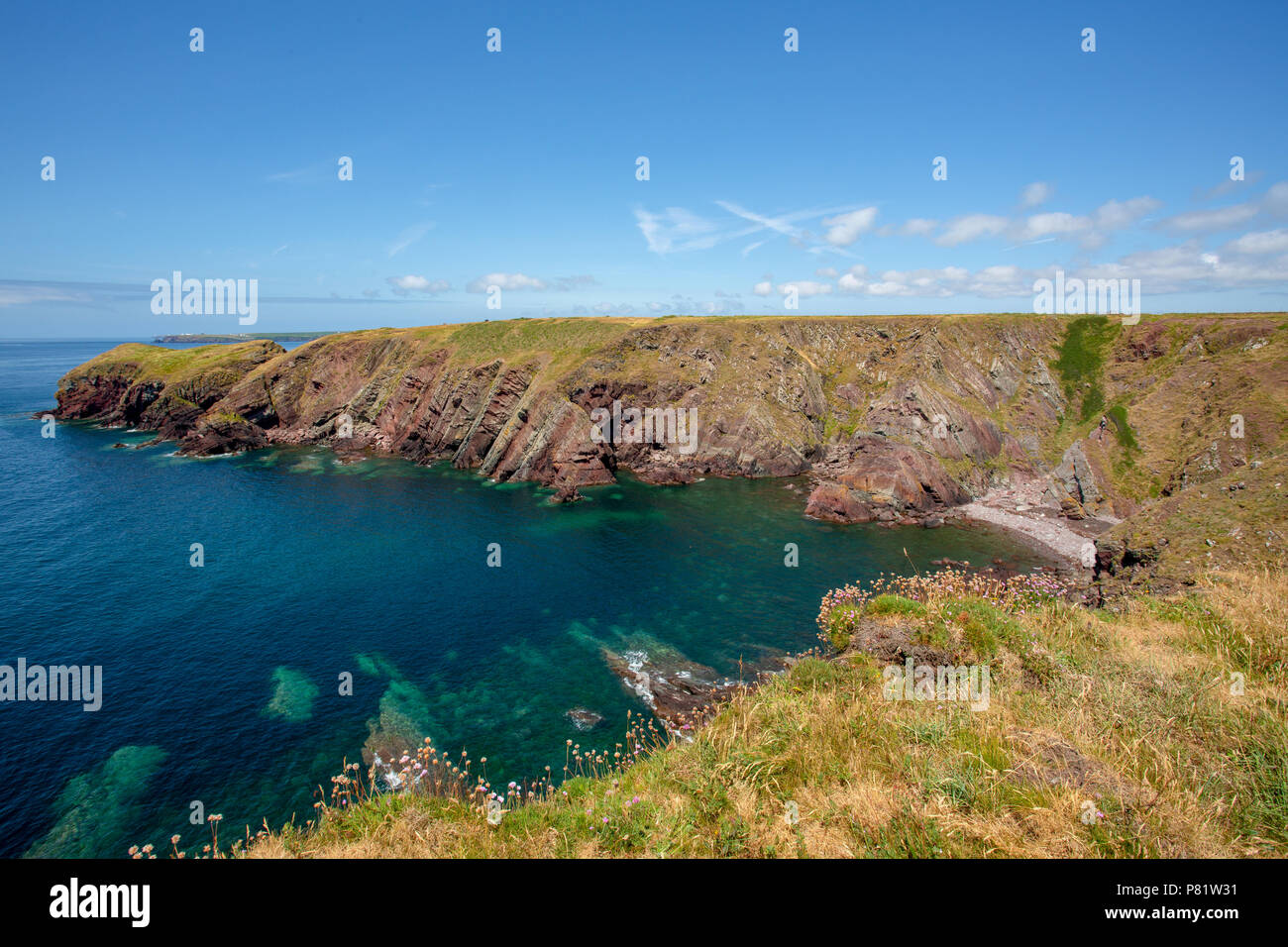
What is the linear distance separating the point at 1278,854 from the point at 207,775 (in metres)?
34.3

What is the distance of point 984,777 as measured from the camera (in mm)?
7957

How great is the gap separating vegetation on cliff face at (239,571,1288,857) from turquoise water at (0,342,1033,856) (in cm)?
1795

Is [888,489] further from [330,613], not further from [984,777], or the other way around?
[984,777]

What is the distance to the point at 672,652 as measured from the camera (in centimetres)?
3481

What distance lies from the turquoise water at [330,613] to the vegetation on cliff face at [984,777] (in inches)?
707

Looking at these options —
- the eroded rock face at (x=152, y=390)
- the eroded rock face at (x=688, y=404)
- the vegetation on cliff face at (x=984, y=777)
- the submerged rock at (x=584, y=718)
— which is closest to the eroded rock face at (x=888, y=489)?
the eroded rock face at (x=688, y=404)

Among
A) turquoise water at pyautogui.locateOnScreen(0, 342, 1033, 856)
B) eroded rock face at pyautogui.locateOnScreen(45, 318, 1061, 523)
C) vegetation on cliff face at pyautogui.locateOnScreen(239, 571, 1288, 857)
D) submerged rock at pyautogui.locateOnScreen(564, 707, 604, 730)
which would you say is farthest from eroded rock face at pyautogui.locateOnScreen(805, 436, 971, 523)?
vegetation on cliff face at pyautogui.locateOnScreen(239, 571, 1288, 857)

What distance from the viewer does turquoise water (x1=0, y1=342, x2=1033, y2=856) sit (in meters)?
25.1

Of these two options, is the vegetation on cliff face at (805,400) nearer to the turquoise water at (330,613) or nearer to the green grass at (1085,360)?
the green grass at (1085,360)

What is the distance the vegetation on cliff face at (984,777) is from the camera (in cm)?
686

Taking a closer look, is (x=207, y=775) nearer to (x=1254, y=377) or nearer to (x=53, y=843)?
(x=53, y=843)

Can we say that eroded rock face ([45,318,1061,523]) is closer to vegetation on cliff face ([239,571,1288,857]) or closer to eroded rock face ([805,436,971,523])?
eroded rock face ([805,436,971,523])

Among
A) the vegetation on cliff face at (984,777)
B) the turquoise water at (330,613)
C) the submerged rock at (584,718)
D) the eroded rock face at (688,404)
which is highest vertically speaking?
the eroded rock face at (688,404)

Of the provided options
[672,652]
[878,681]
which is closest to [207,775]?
[672,652]
